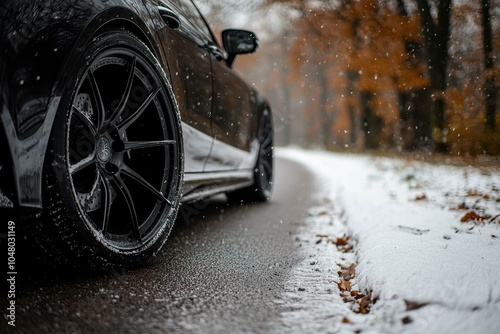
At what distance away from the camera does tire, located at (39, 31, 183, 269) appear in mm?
1853

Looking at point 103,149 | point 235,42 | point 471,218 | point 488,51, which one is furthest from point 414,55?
point 103,149

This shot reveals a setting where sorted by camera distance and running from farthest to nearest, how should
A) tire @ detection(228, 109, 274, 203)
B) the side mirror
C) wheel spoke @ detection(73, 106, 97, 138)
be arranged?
tire @ detection(228, 109, 274, 203) < the side mirror < wheel spoke @ detection(73, 106, 97, 138)

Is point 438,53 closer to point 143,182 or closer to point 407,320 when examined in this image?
point 143,182

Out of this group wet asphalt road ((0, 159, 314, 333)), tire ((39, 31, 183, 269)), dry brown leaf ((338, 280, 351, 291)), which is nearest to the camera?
wet asphalt road ((0, 159, 314, 333))

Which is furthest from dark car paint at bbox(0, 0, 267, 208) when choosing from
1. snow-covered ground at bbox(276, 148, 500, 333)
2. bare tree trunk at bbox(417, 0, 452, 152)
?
bare tree trunk at bbox(417, 0, 452, 152)

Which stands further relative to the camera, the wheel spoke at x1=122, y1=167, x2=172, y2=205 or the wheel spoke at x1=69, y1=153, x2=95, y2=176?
the wheel spoke at x1=122, y1=167, x2=172, y2=205

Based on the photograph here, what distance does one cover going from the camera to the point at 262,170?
5277 mm

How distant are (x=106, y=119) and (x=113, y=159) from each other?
0.62ft

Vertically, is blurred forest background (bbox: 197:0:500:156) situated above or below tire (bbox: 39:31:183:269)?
above

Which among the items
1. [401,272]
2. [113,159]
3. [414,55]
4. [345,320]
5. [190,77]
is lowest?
[345,320]

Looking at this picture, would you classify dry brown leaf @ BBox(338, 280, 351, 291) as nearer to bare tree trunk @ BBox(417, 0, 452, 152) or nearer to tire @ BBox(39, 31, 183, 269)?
tire @ BBox(39, 31, 183, 269)

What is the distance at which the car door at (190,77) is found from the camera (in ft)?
8.79

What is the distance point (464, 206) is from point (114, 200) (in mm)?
3062

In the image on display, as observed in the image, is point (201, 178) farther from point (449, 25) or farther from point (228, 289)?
point (449, 25)
